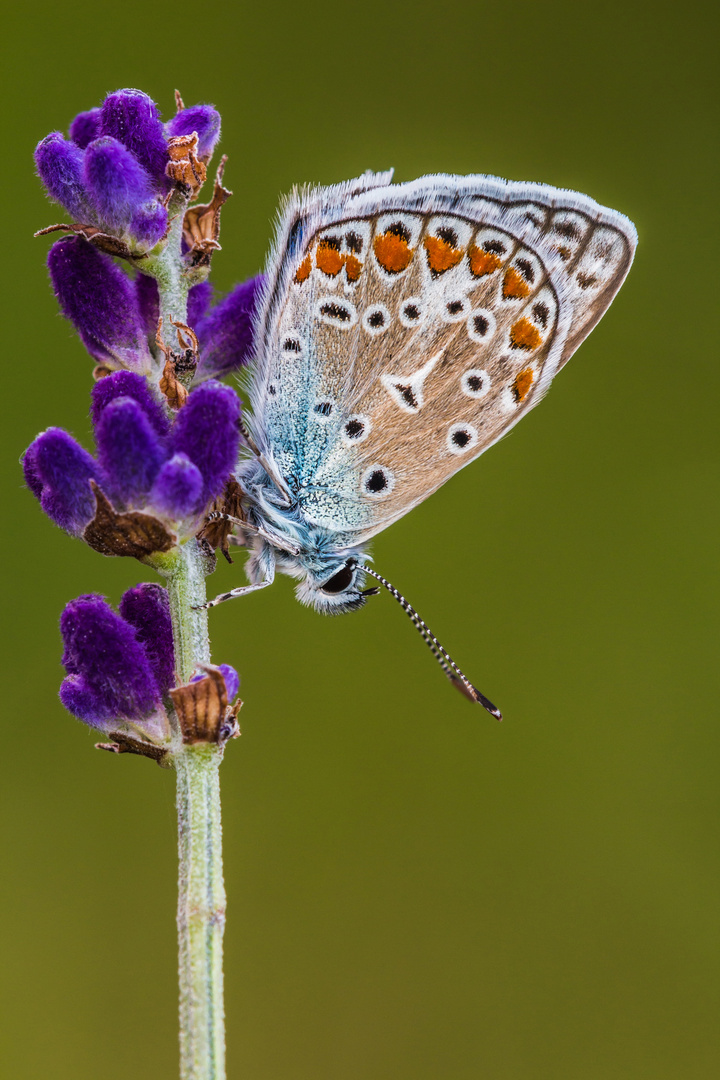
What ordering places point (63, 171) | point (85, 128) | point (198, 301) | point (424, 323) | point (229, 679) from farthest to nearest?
point (424, 323), point (198, 301), point (85, 128), point (63, 171), point (229, 679)

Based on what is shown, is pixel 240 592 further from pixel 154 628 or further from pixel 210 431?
pixel 210 431

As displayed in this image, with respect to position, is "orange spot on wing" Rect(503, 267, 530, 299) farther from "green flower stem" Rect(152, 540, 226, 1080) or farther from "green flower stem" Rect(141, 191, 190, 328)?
"green flower stem" Rect(152, 540, 226, 1080)

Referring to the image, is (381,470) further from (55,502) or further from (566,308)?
(55,502)

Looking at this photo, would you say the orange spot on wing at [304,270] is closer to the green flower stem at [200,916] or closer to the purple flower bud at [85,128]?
the purple flower bud at [85,128]

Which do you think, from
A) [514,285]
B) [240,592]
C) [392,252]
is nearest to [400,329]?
[392,252]

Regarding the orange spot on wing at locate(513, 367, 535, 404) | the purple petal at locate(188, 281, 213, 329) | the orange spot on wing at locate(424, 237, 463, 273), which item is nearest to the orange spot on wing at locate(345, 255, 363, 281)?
the orange spot on wing at locate(424, 237, 463, 273)

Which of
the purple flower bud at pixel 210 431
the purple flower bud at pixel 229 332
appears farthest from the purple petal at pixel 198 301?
the purple flower bud at pixel 210 431

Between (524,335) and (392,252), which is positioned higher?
(392,252)
